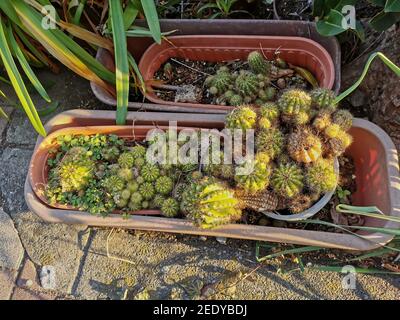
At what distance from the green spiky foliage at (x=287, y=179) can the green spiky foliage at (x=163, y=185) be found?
37cm

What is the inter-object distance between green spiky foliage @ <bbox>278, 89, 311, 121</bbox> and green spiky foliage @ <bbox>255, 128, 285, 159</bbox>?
0.08 metres

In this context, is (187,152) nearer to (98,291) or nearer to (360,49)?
(98,291)

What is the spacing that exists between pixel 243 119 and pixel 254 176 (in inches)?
7.6

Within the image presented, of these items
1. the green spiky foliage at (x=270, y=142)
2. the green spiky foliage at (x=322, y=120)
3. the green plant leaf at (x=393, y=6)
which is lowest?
the green spiky foliage at (x=270, y=142)

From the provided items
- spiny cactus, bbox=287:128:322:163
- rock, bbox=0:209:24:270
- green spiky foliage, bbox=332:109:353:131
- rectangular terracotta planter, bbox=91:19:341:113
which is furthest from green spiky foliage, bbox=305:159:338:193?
rock, bbox=0:209:24:270

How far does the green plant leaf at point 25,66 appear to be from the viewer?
66.5 inches

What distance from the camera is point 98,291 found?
5.77ft

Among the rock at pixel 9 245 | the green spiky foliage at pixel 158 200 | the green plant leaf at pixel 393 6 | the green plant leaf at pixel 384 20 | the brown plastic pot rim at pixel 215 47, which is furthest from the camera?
the rock at pixel 9 245

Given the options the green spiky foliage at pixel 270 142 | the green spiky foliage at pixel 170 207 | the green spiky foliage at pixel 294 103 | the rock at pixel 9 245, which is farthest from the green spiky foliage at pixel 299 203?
the rock at pixel 9 245

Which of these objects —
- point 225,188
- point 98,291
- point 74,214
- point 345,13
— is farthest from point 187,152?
point 345,13

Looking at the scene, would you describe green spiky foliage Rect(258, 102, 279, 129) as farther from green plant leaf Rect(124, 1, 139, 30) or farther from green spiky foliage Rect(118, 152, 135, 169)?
green plant leaf Rect(124, 1, 139, 30)

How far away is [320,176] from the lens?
4.81ft

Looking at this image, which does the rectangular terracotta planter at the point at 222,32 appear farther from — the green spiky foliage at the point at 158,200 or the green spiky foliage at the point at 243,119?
the green spiky foliage at the point at 158,200

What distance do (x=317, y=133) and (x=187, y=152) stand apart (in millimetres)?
474
